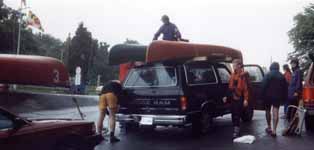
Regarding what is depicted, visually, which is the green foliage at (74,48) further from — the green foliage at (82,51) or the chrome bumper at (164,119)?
the chrome bumper at (164,119)

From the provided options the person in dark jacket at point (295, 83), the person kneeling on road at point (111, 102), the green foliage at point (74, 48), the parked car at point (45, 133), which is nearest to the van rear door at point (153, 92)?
the person kneeling on road at point (111, 102)

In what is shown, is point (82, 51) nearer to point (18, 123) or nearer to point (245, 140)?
point (245, 140)

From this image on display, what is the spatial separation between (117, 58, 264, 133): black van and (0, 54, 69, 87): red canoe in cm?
240

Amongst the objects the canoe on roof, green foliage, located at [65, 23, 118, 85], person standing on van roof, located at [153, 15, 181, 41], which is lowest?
the canoe on roof

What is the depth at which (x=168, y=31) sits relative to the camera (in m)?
13.9

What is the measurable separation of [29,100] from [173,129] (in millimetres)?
10460

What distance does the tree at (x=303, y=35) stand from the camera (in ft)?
164

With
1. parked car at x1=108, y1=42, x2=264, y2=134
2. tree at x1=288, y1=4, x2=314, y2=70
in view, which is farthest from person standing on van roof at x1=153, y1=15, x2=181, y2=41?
tree at x1=288, y1=4, x2=314, y2=70

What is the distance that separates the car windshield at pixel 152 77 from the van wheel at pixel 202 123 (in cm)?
98

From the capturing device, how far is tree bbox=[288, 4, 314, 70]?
49925 mm

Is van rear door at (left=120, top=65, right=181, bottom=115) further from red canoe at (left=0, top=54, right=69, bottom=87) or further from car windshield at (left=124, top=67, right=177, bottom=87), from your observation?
red canoe at (left=0, top=54, right=69, bottom=87)

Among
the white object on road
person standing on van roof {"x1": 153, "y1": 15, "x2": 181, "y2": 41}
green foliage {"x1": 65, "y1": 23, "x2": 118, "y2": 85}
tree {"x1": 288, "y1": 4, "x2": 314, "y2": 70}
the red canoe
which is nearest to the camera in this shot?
the white object on road

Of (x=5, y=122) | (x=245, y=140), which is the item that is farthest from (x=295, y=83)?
(x=5, y=122)

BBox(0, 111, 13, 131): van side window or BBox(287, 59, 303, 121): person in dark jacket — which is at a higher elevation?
BBox(287, 59, 303, 121): person in dark jacket
